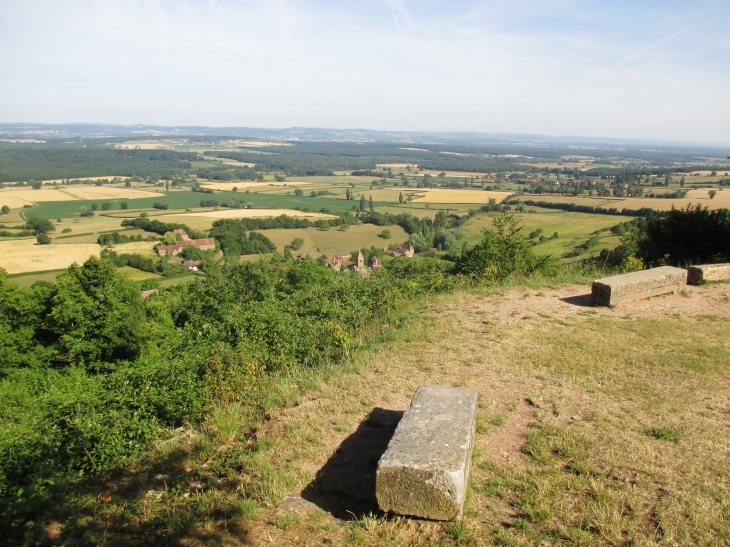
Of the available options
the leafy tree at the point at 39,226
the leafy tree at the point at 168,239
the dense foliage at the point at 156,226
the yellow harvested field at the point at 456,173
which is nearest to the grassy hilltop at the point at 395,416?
the leafy tree at the point at 168,239

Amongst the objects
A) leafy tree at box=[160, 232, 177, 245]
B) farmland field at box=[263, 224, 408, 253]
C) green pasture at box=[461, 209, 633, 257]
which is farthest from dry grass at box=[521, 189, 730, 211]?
leafy tree at box=[160, 232, 177, 245]

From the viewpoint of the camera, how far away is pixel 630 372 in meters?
6.65

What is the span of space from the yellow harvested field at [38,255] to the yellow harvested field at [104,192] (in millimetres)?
30988

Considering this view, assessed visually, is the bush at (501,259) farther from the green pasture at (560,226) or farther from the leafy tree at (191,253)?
the leafy tree at (191,253)

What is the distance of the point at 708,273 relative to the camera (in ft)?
38.0

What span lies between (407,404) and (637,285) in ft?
22.2

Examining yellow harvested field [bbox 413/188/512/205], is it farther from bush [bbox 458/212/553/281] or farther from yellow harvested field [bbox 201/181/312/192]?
bush [bbox 458/212/553/281]

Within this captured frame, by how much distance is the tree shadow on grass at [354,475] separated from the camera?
13.4ft

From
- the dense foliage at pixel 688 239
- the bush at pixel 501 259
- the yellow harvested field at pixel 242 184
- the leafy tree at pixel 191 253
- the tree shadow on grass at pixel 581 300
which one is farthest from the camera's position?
the yellow harvested field at pixel 242 184

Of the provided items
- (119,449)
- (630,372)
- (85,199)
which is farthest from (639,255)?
(85,199)

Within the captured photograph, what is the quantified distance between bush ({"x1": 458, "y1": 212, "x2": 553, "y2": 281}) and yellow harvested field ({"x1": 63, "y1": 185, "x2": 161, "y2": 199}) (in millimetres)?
68714

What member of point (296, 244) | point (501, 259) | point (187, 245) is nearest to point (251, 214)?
point (296, 244)

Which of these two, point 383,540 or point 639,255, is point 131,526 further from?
point 639,255

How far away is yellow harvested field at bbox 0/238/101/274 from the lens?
34328mm
